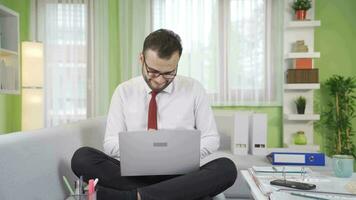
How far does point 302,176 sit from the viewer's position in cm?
145

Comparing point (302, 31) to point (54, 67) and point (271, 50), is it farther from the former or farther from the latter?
point (54, 67)

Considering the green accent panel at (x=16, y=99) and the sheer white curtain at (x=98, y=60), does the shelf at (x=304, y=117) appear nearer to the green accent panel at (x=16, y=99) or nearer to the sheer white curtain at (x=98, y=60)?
the sheer white curtain at (x=98, y=60)

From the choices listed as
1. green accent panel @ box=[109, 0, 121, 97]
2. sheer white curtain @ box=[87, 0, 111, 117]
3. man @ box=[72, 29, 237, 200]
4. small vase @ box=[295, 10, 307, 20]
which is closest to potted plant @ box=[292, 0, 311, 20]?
small vase @ box=[295, 10, 307, 20]

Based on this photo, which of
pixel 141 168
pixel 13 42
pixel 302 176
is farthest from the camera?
pixel 13 42

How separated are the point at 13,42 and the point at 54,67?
821 millimetres

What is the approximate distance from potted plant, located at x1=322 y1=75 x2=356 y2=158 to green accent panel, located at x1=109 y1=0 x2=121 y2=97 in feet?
7.31

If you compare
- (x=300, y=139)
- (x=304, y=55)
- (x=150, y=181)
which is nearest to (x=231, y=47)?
(x=304, y=55)

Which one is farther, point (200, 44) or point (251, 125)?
point (200, 44)

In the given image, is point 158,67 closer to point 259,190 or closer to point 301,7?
point 259,190

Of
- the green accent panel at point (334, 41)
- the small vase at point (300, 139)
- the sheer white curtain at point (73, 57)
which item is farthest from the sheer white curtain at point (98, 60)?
the green accent panel at point (334, 41)

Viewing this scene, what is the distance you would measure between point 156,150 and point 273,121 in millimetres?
2703

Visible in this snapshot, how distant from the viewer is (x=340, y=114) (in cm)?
377

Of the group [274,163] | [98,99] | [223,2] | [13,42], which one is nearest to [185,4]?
[223,2]

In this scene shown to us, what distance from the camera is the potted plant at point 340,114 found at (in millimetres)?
3719
